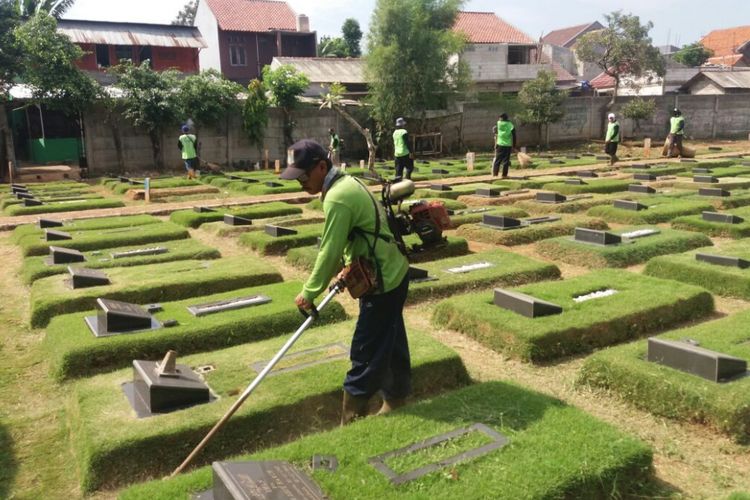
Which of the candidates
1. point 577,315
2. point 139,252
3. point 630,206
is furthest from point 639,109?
point 577,315

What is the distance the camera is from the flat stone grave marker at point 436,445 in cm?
335

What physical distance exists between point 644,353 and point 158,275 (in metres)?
5.41

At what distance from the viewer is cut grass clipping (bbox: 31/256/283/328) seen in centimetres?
662

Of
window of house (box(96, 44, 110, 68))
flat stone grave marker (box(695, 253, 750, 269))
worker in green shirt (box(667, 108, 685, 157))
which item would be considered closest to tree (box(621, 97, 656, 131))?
worker in green shirt (box(667, 108, 685, 157))

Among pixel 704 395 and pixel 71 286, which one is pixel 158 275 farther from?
pixel 704 395

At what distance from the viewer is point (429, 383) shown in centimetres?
482

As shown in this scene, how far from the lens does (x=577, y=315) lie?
576 centimetres

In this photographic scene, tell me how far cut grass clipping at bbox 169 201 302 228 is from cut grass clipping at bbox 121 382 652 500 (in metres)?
8.67

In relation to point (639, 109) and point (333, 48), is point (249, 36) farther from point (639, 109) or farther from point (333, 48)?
point (639, 109)

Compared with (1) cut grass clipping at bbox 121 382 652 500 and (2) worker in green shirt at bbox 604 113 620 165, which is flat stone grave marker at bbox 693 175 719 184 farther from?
(1) cut grass clipping at bbox 121 382 652 500

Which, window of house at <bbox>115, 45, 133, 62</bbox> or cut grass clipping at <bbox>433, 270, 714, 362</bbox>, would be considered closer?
cut grass clipping at <bbox>433, 270, 714, 362</bbox>

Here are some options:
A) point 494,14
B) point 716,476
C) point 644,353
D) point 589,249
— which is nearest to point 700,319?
point 644,353

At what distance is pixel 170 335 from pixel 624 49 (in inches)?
1220

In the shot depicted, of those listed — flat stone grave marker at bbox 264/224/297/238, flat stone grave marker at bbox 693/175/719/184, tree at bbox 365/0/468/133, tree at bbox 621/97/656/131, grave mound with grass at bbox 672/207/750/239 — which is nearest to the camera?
grave mound with grass at bbox 672/207/750/239
